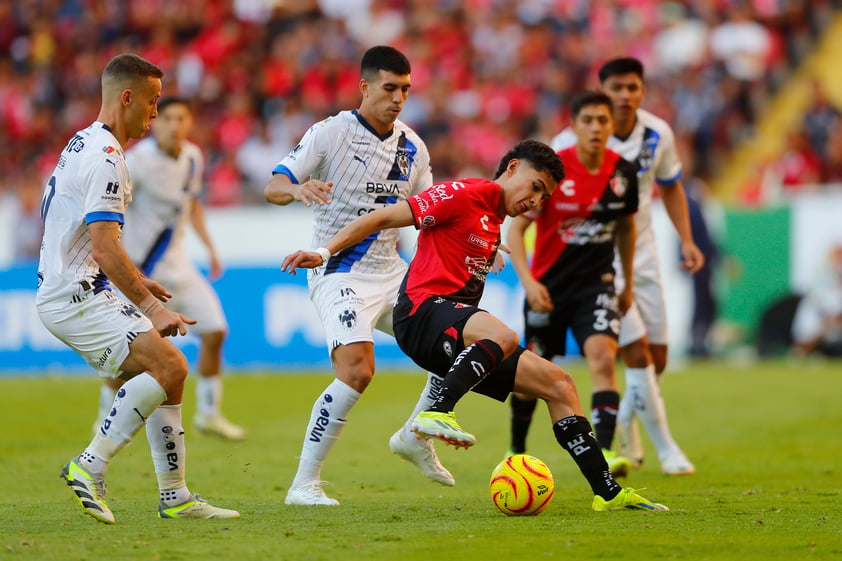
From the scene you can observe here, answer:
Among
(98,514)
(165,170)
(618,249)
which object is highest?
(165,170)

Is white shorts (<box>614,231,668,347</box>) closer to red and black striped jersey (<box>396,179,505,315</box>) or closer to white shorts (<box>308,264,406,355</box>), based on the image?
white shorts (<box>308,264,406,355</box>)

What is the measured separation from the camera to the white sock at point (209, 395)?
11.5 metres

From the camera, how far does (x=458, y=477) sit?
880 centimetres

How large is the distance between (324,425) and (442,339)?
1091 millimetres

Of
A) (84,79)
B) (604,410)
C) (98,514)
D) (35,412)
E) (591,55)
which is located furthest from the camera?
(84,79)

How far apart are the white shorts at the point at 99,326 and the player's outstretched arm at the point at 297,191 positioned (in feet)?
3.72

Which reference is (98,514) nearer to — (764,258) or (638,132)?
(638,132)

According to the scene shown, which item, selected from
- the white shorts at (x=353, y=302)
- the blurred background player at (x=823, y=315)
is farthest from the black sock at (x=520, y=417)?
the blurred background player at (x=823, y=315)

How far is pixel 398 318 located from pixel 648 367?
3.13 metres

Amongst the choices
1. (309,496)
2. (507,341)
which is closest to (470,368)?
(507,341)

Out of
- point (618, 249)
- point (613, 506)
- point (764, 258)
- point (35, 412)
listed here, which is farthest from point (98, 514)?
point (764, 258)

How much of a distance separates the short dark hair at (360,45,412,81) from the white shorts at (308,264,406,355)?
1.25 meters

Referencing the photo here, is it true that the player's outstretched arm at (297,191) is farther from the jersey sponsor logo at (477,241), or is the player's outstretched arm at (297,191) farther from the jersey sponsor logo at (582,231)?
the jersey sponsor logo at (582,231)

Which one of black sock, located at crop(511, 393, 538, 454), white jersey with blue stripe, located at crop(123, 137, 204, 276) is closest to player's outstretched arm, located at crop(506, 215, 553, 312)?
black sock, located at crop(511, 393, 538, 454)
